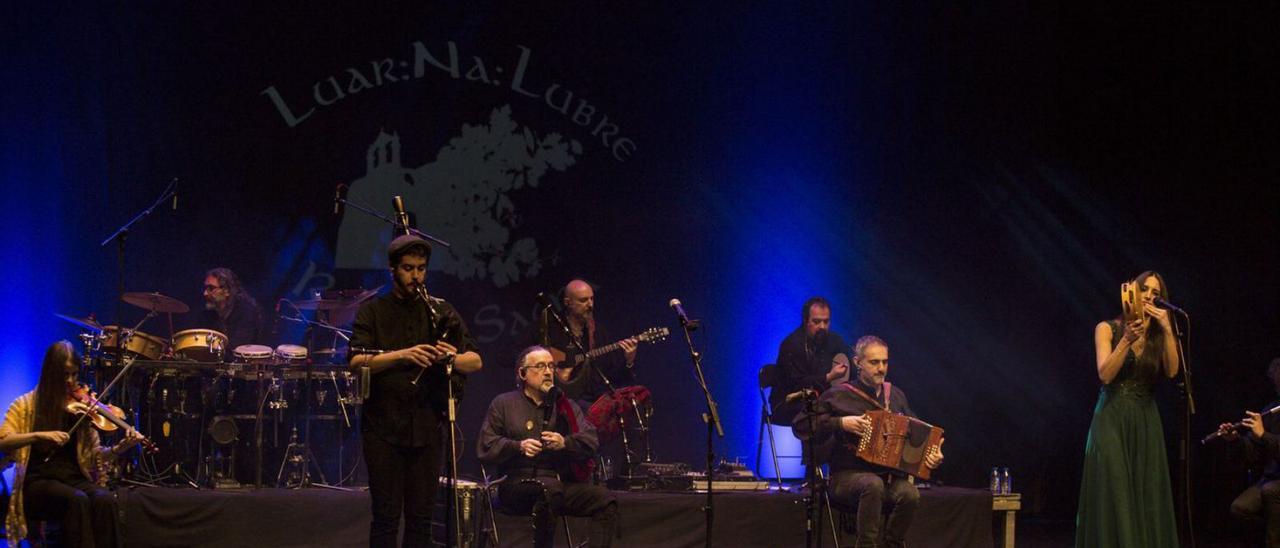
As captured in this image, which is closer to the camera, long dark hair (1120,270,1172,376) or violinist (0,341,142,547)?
violinist (0,341,142,547)

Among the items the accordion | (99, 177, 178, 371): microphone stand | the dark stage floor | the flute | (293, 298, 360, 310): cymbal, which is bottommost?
the dark stage floor

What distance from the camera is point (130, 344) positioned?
27.7ft

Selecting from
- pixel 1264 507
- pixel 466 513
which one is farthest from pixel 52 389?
pixel 1264 507

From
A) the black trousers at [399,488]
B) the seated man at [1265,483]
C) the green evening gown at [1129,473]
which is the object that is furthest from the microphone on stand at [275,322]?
the seated man at [1265,483]

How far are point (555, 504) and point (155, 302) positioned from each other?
10.7 ft

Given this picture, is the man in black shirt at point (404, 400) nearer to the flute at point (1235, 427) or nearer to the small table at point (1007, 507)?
the small table at point (1007, 507)

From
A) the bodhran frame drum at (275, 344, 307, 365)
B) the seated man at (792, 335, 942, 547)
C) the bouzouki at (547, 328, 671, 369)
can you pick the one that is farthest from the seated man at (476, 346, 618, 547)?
A: the bodhran frame drum at (275, 344, 307, 365)

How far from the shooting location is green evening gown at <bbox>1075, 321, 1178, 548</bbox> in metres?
7.06

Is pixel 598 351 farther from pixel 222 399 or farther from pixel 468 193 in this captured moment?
pixel 222 399

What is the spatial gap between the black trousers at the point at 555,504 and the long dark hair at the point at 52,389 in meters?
2.50

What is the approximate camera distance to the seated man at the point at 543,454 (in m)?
7.39

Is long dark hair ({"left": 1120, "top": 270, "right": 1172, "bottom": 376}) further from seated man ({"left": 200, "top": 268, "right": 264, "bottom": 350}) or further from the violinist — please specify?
seated man ({"left": 200, "top": 268, "right": 264, "bottom": 350})

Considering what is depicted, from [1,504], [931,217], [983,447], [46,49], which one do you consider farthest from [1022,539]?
[46,49]

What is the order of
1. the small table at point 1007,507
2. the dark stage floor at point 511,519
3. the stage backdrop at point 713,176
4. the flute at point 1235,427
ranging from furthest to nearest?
the stage backdrop at point 713,176 < the small table at point 1007,507 < the dark stage floor at point 511,519 < the flute at point 1235,427
